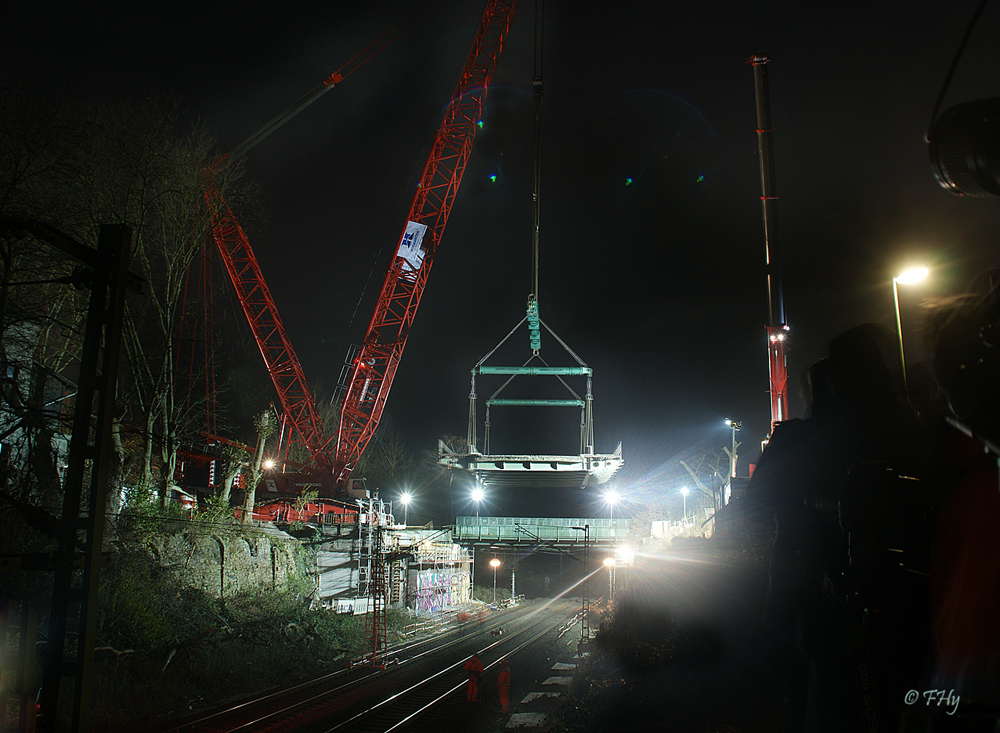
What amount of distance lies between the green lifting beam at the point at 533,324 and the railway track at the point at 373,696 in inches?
431

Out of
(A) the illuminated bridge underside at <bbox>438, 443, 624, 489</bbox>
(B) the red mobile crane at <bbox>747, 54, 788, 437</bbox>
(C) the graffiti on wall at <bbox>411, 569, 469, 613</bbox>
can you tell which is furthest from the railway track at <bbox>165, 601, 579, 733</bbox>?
(B) the red mobile crane at <bbox>747, 54, 788, 437</bbox>

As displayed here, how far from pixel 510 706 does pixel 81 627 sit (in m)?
9.88

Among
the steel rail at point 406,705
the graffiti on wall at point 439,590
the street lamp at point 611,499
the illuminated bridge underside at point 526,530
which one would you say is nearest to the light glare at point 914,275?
the steel rail at point 406,705

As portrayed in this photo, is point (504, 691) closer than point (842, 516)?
No

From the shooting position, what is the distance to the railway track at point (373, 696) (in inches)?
427

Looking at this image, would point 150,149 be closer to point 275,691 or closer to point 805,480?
point 275,691

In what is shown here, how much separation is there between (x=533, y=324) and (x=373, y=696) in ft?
45.9

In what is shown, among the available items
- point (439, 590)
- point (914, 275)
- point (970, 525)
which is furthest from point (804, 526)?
point (439, 590)

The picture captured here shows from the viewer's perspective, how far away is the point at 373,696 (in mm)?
13078

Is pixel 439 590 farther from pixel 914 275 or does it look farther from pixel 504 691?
pixel 914 275

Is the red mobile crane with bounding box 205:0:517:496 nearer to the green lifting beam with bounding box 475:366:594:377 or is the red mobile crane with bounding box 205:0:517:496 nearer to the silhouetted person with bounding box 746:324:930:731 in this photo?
the green lifting beam with bounding box 475:366:594:377

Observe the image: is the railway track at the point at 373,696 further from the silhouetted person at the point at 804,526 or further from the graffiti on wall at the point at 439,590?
the silhouetted person at the point at 804,526

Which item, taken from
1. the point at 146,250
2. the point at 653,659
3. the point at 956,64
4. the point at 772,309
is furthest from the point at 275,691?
the point at 772,309

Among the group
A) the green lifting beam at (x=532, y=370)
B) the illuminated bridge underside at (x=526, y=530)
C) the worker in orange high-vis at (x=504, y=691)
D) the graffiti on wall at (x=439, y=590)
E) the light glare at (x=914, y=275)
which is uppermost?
the green lifting beam at (x=532, y=370)
